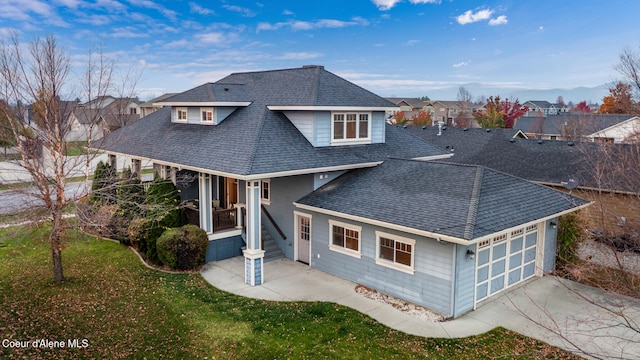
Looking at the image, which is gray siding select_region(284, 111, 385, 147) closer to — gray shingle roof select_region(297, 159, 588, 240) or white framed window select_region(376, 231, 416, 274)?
gray shingle roof select_region(297, 159, 588, 240)

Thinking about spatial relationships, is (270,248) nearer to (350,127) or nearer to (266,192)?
(266,192)

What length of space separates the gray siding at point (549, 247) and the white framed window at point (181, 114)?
49.2 ft

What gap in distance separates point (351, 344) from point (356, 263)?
13.4 ft

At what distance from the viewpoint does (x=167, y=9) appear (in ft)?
78.4

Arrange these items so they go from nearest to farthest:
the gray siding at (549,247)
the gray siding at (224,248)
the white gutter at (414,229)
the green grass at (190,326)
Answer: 1. the green grass at (190,326)
2. the white gutter at (414,229)
3. the gray siding at (549,247)
4. the gray siding at (224,248)

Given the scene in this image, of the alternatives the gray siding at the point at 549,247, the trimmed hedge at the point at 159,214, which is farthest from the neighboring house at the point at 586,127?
the trimmed hedge at the point at 159,214

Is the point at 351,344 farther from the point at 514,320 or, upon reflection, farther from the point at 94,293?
the point at 94,293

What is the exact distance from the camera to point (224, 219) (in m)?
16.3

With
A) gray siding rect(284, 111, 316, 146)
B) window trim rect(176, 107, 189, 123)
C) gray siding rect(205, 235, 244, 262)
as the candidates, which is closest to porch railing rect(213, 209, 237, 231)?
gray siding rect(205, 235, 244, 262)

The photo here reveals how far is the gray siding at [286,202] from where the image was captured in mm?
15336

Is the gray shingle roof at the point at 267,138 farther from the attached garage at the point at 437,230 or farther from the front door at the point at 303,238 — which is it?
the front door at the point at 303,238

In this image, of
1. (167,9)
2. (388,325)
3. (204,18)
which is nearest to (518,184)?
(388,325)

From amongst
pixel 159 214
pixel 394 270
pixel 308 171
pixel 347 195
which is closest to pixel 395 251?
pixel 394 270

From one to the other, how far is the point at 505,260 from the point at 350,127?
288 inches
